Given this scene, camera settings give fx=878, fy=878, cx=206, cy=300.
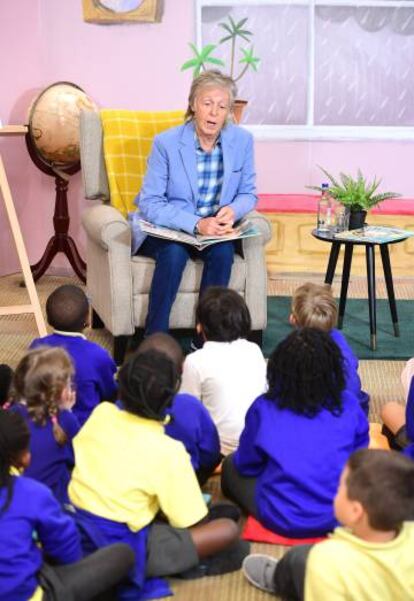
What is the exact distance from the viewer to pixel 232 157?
3.84m

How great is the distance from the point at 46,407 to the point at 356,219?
225 cm

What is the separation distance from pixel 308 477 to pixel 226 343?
613 millimetres

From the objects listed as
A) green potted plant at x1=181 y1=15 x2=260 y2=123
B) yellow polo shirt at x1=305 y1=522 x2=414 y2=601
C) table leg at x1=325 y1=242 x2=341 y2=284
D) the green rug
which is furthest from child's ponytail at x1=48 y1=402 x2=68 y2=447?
green potted plant at x1=181 y1=15 x2=260 y2=123

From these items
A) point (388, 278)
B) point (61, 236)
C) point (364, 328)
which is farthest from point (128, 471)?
point (61, 236)

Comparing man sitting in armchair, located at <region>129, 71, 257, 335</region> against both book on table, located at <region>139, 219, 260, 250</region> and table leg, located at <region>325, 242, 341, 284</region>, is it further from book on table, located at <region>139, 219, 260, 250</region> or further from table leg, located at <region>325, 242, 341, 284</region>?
table leg, located at <region>325, 242, 341, 284</region>

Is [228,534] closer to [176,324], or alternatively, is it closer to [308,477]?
[308,477]

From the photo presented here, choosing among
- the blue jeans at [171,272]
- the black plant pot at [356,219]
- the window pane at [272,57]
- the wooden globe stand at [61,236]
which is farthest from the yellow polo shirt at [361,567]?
the window pane at [272,57]

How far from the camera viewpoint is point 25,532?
5.59 ft

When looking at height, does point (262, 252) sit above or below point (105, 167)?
below

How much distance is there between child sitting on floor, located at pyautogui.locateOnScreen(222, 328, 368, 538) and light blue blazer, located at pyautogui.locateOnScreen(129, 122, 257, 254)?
5.24ft

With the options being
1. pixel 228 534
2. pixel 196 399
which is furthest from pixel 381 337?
pixel 228 534

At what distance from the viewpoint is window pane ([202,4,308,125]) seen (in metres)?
5.36

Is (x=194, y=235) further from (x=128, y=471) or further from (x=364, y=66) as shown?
(x=364, y=66)

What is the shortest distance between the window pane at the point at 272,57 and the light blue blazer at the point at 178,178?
5.66 ft
